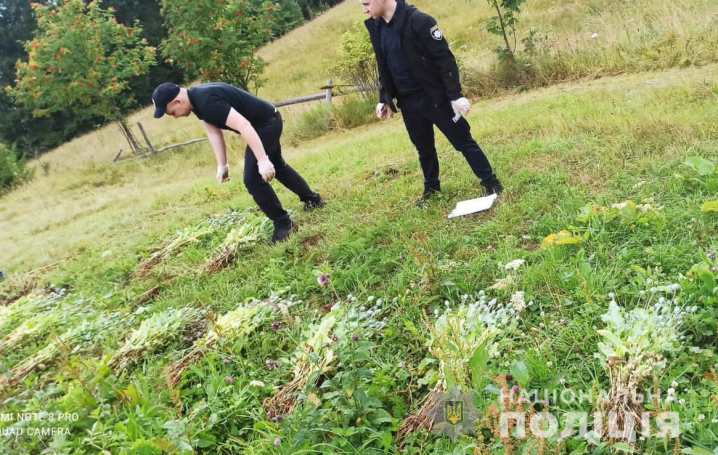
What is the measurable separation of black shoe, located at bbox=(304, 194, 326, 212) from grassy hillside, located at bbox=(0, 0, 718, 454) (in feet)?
0.34

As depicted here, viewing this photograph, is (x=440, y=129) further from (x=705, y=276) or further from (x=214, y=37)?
(x=214, y=37)

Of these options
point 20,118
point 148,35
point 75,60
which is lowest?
point 75,60

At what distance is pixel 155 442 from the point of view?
1947 millimetres

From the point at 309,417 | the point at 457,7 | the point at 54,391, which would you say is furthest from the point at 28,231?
the point at 457,7

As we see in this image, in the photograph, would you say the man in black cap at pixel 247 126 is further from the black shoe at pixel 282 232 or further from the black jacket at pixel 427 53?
the black jacket at pixel 427 53

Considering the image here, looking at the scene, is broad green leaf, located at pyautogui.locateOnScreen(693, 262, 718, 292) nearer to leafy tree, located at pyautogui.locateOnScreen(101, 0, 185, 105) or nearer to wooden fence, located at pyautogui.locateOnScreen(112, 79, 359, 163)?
wooden fence, located at pyautogui.locateOnScreen(112, 79, 359, 163)

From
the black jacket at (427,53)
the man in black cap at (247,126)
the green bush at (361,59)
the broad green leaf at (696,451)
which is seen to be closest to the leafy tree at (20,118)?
the green bush at (361,59)

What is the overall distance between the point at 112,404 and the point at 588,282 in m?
2.59

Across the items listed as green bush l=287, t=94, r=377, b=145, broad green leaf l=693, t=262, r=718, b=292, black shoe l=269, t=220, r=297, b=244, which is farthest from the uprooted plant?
green bush l=287, t=94, r=377, b=145

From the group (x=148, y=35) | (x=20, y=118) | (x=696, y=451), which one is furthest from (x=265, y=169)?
(x=20, y=118)

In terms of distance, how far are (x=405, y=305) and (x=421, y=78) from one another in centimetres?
179

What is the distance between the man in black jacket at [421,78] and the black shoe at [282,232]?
4.46 feet

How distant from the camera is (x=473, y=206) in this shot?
3775 millimetres

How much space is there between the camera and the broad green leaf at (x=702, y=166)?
3.08 metres
